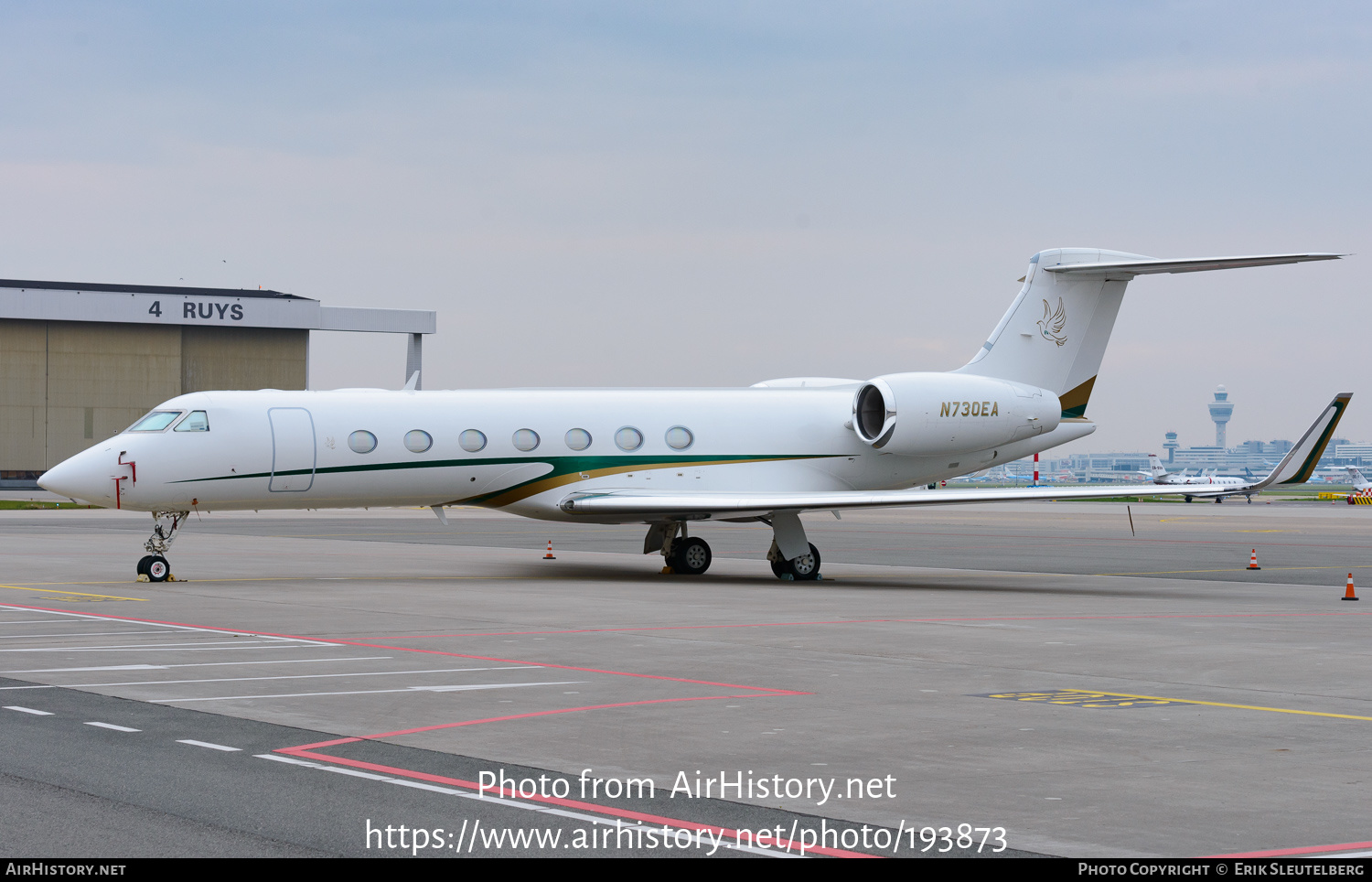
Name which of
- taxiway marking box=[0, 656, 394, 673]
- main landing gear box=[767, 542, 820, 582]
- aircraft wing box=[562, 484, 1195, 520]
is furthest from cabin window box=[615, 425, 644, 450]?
taxiway marking box=[0, 656, 394, 673]

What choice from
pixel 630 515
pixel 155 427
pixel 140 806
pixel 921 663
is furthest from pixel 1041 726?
pixel 155 427

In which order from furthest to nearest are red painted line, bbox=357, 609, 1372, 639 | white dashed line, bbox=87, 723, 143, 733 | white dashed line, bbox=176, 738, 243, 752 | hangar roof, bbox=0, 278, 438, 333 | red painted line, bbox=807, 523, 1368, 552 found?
hangar roof, bbox=0, 278, 438, 333
red painted line, bbox=807, 523, 1368, 552
red painted line, bbox=357, 609, 1372, 639
white dashed line, bbox=87, 723, 143, 733
white dashed line, bbox=176, 738, 243, 752

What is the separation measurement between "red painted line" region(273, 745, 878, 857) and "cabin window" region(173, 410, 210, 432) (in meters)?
14.8

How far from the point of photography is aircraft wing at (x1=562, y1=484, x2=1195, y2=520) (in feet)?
72.3

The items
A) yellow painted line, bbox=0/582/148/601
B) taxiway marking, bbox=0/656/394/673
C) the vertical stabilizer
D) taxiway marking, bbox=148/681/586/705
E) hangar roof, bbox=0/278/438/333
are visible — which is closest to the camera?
taxiway marking, bbox=148/681/586/705

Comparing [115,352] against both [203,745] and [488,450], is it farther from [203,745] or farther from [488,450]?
[203,745]

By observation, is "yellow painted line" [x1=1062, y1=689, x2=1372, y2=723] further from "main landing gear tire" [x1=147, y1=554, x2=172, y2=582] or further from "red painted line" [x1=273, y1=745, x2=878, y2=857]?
"main landing gear tire" [x1=147, y1=554, x2=172, y2=582]

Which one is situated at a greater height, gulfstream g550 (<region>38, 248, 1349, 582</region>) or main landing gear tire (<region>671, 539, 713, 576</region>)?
gulfstream g550 (<region>38, 248, 1349, 582</region>)

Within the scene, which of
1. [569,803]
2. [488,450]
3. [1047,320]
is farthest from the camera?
[1047,320]

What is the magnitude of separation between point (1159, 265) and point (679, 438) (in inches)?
361

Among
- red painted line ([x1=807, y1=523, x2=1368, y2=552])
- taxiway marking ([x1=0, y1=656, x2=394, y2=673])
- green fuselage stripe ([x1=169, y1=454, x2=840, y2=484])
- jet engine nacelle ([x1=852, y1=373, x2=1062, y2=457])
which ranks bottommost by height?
red painted line ([x1=807, y1=523, x2=1368, y2=552])

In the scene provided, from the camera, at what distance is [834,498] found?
22922 millimetres

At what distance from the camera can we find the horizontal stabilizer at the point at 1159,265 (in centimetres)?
2320

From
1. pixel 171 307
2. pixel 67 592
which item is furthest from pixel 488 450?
pixel 171 307
